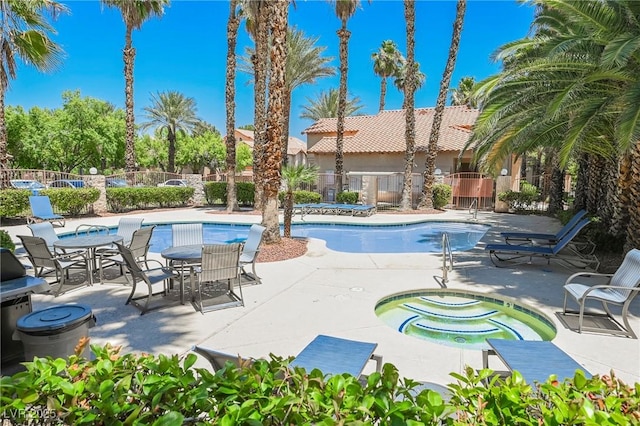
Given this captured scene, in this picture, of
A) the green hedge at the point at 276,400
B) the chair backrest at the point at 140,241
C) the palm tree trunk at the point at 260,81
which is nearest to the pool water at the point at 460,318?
the green hedge at the point at 276,400

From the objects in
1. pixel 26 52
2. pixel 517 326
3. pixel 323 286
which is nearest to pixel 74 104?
pixel 26 52

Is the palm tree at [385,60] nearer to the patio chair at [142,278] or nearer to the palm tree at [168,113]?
the palm tree at [168,113]

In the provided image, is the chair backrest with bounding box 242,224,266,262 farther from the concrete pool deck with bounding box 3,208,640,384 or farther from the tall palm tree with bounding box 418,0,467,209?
the tall palm tree with bounding box 418,0,467,209

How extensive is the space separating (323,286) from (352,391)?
5562 millimetres

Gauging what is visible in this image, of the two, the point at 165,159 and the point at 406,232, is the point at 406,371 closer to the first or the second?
the point at 406,232

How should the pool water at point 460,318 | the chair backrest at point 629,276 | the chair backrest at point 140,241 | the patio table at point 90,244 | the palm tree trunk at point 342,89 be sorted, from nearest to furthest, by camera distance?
1. the chair backrest at point 629,276
2. the pool water at point 460,318
3. the patio table at point 90,244
4. the chair backrest at point 140,241
5. the palm tree trunk at point 342,89

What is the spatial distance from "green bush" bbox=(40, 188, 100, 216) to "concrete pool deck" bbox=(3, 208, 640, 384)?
1123 centimetres

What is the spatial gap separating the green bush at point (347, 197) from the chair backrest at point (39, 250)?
60.1ft

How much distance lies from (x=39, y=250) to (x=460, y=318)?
25.6 feet

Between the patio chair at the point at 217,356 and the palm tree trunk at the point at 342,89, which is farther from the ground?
the palm tree trunk at the point at 342,89

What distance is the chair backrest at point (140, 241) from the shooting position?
7605 millimetres

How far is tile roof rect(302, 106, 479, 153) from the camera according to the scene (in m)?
26.9

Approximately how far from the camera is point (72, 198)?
18.3 m

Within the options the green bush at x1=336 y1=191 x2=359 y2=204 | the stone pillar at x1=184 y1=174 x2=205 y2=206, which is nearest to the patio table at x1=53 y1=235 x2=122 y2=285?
the green bush at x1=336 y1=191 x2=359 y2=204
